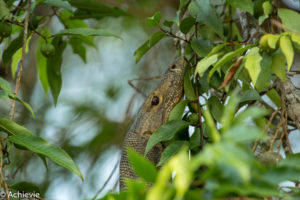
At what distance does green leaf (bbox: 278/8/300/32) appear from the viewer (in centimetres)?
153

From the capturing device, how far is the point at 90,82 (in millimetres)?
4535

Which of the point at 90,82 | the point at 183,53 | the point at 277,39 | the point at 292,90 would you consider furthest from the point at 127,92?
the point at 277,39

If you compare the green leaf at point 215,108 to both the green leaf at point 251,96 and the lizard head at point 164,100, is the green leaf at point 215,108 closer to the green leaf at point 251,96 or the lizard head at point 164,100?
the green leaf at point 251,96

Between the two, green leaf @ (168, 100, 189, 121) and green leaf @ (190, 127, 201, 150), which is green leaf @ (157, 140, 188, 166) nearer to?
green leaf @ (190, 127, 201, 150)

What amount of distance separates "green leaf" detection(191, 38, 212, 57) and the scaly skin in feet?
1.20

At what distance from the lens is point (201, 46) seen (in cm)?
179

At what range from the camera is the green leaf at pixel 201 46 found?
176 cm

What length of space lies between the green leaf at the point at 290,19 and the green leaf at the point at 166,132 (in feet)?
1.64

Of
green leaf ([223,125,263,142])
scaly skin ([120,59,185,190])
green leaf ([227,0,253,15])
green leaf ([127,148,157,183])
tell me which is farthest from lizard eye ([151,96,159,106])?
green leaf ([223,125,263,142])

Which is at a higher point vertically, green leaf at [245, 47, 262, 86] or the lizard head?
green leaf at [245, 47, 262, 86]

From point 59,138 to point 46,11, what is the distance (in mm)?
1123

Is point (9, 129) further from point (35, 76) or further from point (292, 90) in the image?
point (35, 76)

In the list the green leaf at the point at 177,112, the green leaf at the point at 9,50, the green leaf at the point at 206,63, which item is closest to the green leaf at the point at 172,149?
the green leaf at the point at 177,112

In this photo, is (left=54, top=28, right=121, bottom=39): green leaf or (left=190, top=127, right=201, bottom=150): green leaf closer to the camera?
(left=190, top=127, right=201, bottom=150): green leaf
